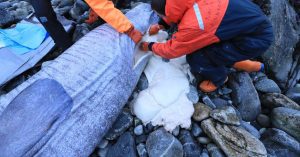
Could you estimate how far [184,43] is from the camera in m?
2.49

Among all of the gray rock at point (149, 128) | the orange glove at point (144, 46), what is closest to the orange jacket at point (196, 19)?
the orange glove at point (144, 46)

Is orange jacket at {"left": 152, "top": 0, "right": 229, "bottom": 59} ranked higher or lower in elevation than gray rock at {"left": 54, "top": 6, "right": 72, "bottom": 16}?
higher

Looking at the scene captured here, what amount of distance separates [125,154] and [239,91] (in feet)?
4.88

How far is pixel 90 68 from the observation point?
7.91 feet

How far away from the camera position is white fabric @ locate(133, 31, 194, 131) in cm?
261

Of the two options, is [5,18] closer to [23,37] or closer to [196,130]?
[23,37]

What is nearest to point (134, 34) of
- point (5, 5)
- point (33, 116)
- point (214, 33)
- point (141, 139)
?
point (214, 33)

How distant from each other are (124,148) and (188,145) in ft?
1.92

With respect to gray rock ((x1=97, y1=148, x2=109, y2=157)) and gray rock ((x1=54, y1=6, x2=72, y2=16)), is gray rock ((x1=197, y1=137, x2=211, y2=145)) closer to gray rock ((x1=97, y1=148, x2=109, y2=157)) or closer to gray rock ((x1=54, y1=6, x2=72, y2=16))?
gray rock ((x1=97, y1=148, x2=109, y2=157))

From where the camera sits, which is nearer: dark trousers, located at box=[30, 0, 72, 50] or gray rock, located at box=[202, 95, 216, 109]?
gray rock, located at box=[202, 95, 216, 109]

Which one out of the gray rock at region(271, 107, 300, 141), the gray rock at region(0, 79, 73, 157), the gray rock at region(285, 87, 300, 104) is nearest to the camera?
the gray rock at region(0, 79, 73, 157)

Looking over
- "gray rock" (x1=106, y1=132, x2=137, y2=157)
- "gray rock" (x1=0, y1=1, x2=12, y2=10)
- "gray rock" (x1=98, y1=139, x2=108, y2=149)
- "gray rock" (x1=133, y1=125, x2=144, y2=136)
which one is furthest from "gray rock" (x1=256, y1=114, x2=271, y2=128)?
"gray rock" (x1=0, y1=1, x2=12, y2=10)

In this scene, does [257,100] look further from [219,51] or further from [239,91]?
[219,51]

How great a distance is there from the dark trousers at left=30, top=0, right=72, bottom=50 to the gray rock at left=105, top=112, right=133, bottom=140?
50.5 inches
